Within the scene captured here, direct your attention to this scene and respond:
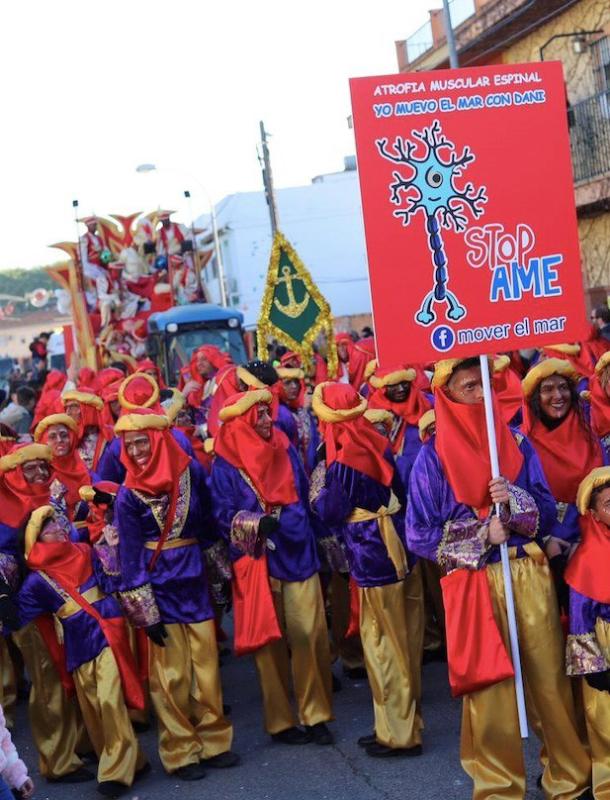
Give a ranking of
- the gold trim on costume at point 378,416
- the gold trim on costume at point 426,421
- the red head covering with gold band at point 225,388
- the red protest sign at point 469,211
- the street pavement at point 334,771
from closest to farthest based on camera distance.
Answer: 1. the red protest sign at point 469,211
2. the street pavement at point 334,771
3. the gold trim on costume at point 426,421
4. the gold trim on costume at point 378,416
5. the red head covering with gold band at point 225,388

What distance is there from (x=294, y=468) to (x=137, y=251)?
15.2 meters

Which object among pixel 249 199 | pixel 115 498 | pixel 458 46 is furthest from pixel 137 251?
pixel 249 199

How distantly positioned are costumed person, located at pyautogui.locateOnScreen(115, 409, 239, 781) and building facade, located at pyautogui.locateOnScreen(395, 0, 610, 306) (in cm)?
1385

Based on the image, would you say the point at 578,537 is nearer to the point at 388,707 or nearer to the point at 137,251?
the point at 388,707

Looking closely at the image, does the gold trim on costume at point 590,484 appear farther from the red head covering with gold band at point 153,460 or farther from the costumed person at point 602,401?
the red head covering with gold band at point 153,460

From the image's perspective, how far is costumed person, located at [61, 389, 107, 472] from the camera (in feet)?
32.7

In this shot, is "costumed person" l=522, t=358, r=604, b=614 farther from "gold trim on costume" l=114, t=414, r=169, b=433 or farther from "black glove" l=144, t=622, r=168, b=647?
"black glove" l=144, t=622, r=168, b=647

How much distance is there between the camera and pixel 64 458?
28.9ft

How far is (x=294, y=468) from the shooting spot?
7.17 meters

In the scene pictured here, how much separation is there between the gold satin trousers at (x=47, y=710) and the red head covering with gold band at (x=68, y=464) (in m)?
1.77

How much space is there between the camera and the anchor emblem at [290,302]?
12562 mm

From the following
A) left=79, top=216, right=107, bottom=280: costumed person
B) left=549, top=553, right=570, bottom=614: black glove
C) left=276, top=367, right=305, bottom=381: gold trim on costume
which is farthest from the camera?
left=79, top=216, right=107, bottom=280: costumed person

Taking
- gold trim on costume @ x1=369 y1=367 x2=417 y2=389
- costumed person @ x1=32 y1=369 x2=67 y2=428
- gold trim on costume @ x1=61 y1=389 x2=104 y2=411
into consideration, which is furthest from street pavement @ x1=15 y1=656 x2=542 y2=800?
costumed person @ x1=32 y1=369 x2=67 y2=428

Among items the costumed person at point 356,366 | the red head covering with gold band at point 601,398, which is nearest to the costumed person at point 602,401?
the red head covering with gold band at point 601,398
